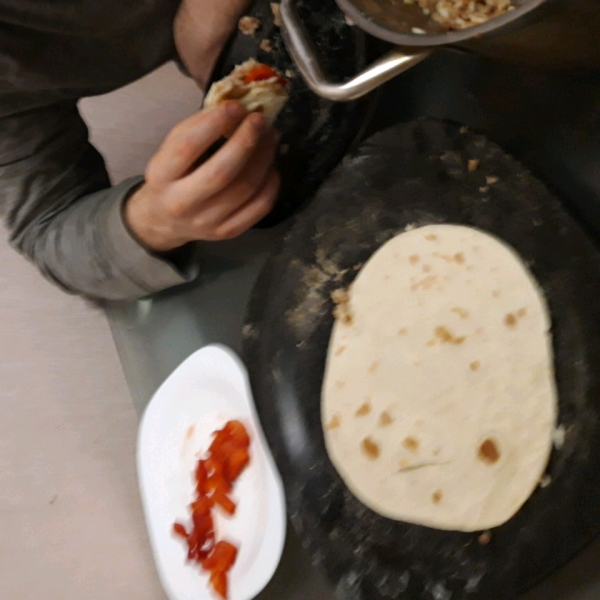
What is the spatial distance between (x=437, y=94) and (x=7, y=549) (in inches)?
34.5

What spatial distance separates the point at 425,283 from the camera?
2.09 ft

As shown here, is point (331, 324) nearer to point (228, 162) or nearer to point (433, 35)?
point (228, 162)

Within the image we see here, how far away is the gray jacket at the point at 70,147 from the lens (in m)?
0.64

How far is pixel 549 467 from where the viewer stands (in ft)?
1.73

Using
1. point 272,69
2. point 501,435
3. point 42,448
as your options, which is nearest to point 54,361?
point 42,448

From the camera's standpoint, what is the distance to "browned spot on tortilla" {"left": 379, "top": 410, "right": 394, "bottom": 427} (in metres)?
0.60

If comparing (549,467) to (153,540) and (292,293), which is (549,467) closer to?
(292,293)

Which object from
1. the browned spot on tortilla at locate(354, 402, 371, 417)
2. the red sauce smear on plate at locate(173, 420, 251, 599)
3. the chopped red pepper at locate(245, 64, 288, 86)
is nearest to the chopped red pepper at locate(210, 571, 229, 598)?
the red sauce smear on plate at locate(173, 420, 251, 599)

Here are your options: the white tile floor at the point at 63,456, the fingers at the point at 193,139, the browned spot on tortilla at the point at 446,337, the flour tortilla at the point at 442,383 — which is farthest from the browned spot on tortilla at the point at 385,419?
the white tile floor at the point at 63,456

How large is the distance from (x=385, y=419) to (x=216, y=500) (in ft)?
0.88

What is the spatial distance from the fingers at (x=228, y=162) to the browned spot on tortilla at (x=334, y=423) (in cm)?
29

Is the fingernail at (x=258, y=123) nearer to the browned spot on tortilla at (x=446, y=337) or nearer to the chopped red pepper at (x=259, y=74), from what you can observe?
the chopped red pepper at (x=259, y=74)

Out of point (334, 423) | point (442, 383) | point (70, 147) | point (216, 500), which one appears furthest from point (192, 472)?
point (70, 147)

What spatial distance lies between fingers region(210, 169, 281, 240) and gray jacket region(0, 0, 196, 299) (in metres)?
0.11
